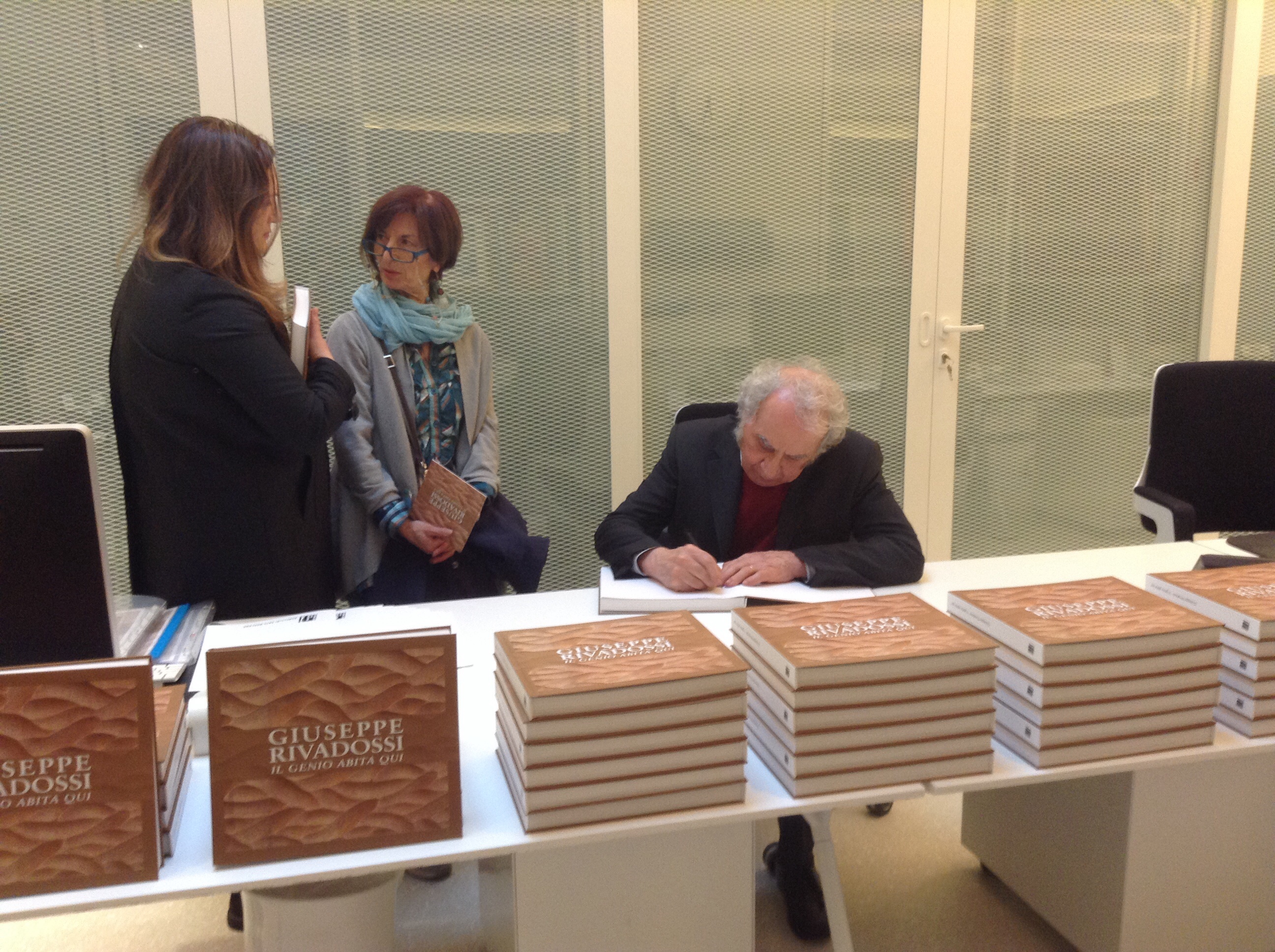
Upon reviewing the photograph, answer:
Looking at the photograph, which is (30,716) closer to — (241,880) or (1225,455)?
(241,880)

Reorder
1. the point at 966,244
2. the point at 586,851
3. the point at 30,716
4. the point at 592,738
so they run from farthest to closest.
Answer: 1. the point at 966,244
2. the point at 586,851
3. the point at 592,738
4. the point at 30,716

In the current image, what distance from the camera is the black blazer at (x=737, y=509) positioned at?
211 cm

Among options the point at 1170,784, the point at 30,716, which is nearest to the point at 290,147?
the point at 30,716

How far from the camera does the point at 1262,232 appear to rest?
4.00 meters

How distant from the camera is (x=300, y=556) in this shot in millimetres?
2164

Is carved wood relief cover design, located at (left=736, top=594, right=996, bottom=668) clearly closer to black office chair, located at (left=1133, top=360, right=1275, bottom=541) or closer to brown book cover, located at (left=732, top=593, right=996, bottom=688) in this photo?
brown book cover, located at (left=732, top=593, right=996, bottom=688)

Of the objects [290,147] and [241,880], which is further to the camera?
[290,147]

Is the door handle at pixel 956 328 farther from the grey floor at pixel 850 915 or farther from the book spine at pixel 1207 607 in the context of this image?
the book spine at pixel 1207 607

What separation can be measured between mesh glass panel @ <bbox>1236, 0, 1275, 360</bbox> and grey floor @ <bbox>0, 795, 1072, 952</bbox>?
2.66 m

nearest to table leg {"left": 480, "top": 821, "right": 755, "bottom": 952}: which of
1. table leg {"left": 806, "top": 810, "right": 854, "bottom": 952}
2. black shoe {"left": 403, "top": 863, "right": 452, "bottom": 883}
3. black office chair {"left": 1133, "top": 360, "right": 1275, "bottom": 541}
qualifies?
table leg {"left": 806, "top": 810, "right": 854, "bottom": 952}

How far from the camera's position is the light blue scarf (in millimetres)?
2455

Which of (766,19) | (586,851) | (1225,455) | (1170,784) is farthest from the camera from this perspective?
(766,19)

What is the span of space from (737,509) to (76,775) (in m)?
1.48

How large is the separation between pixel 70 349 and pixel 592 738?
8.47 feet
